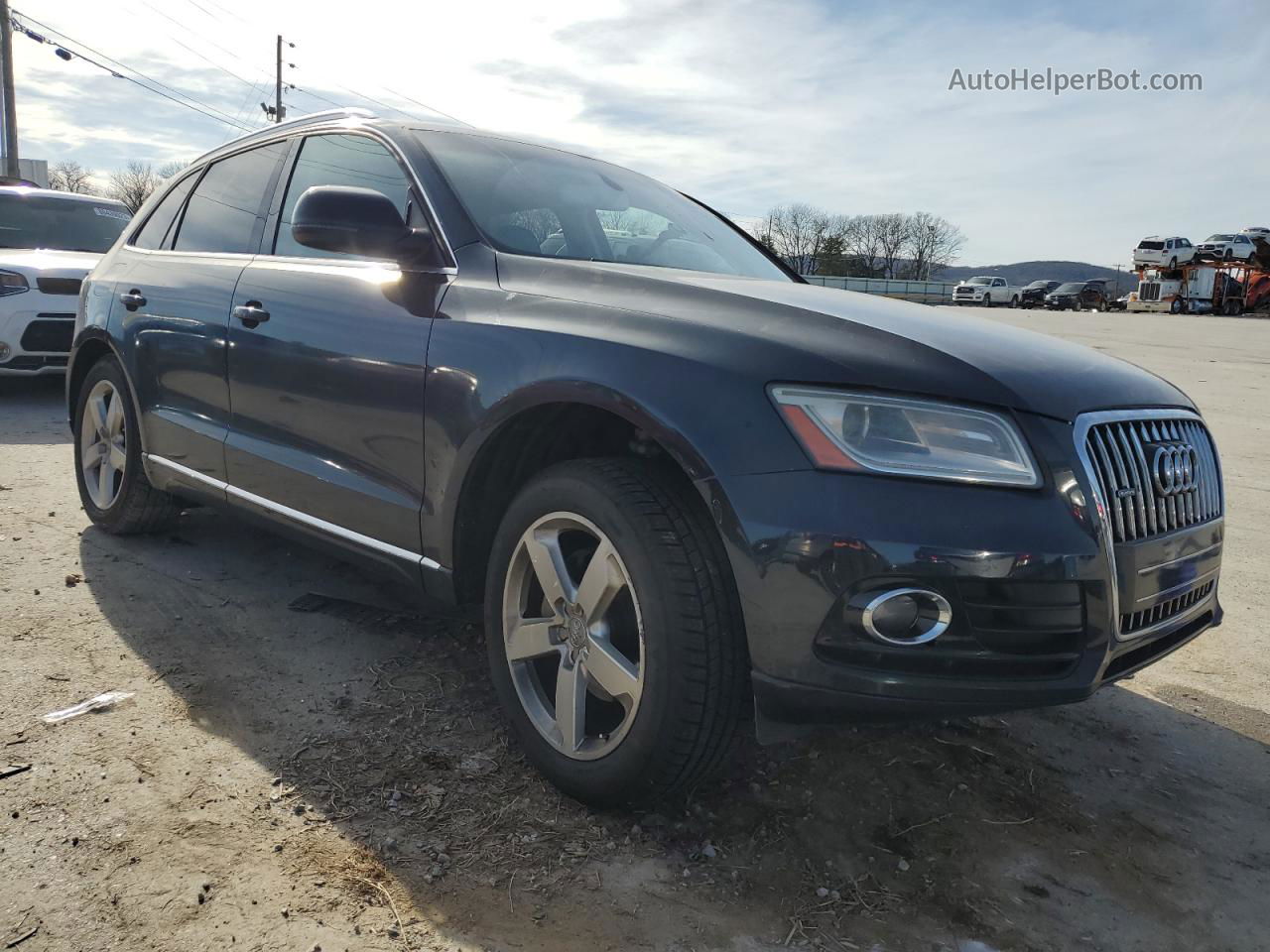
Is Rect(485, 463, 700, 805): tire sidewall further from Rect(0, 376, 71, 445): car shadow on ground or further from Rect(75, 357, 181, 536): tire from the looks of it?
Rect(0, 376, 71, 445): car shadow on ground

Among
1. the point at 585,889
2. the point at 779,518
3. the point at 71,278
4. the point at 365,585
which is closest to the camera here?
the point at 779,518

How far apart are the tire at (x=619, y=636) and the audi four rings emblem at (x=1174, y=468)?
100 centimetres

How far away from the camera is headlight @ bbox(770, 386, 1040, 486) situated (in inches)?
73.5

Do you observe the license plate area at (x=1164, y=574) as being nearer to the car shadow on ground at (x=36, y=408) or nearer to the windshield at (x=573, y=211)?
the windshield at (x=573, y=211)

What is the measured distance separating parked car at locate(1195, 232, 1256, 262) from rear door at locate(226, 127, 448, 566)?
164ft

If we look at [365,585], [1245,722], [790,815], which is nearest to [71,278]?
[365,585]

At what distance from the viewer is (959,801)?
7.95ft

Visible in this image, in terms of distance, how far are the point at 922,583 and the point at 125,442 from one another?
3518 mm

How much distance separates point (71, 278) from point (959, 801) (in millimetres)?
8018

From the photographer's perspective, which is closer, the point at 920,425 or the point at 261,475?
the point at 920,425

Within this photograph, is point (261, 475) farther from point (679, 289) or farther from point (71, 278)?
point (71, 278)

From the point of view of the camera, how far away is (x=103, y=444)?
4.31 metres

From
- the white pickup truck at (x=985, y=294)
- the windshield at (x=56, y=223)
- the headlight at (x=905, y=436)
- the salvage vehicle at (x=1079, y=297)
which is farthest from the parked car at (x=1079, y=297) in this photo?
the headlight at (x=905, y=436)

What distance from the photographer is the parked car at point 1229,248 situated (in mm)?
43781
